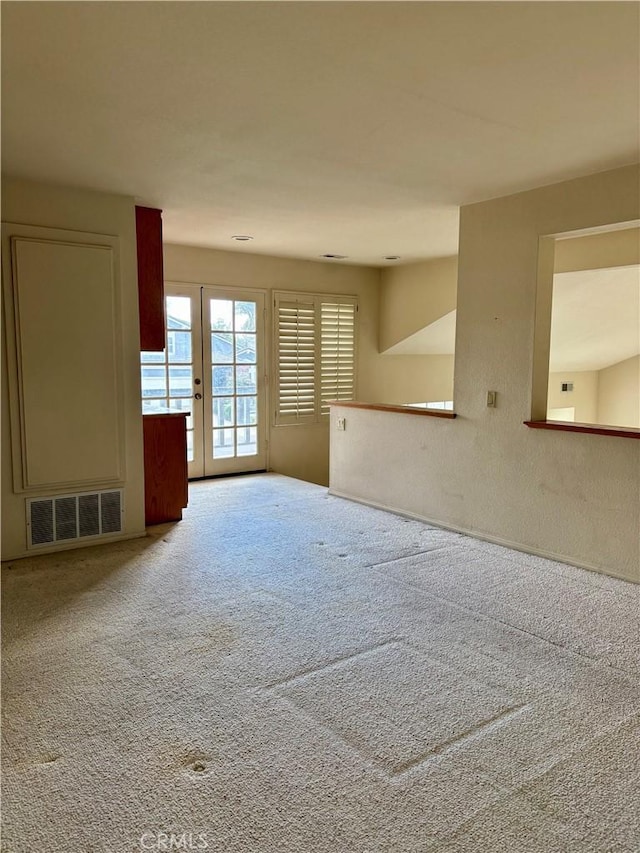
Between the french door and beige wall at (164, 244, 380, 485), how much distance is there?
0.44 feet

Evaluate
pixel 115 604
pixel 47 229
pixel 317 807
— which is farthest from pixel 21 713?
pixel 47 229

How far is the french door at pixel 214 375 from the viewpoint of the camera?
572 centimetres

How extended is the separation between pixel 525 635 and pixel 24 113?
3256mm

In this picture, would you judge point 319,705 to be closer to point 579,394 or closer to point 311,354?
point 311,354

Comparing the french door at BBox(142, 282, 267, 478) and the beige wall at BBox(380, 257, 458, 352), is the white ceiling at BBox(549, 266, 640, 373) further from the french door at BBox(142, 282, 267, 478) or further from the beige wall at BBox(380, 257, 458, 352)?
the french door at BBox(142, 282, 267, 478)

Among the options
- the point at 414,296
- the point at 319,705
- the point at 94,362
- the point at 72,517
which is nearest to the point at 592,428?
the point at 319,705

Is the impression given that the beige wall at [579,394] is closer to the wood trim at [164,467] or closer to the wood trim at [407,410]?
the wood trim at [407,410]

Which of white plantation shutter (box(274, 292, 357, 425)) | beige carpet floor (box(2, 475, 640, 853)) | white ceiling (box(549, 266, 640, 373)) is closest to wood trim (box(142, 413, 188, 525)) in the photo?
beige carpet floor (box(2, 475, 640, 853))

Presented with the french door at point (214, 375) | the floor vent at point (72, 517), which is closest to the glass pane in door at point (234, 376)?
the french door at point (214, 375)

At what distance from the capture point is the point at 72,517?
13.0 feet

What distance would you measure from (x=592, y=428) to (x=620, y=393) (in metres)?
5.17

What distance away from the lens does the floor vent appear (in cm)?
381

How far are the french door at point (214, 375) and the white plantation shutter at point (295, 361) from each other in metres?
0.21

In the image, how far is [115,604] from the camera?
309 centimetres
